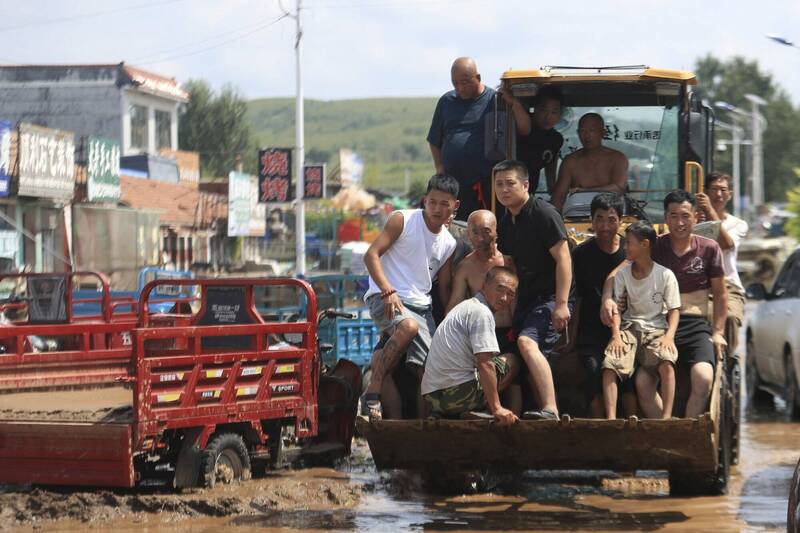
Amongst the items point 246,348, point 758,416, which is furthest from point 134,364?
point 758,416

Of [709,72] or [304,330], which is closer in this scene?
[304,330]

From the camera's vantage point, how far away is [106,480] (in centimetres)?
845

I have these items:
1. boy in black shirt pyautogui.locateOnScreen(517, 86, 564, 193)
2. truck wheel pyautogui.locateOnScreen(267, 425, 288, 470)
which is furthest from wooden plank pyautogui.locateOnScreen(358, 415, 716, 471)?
boy in black shirt pyautogui.locateOnScreen(517, 86, 564, 193)

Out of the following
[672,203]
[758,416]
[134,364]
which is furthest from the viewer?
[758,416]

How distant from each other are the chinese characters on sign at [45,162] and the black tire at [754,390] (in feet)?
62.2

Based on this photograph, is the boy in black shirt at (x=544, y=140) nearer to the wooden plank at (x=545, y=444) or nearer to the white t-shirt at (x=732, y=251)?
the white t-shirt at (x=732, y=251)

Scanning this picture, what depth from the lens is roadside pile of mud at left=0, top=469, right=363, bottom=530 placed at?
324 inches

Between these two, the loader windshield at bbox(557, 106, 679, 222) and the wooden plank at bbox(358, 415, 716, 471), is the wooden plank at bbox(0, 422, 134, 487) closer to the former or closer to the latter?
the wooden plank at bbox(358, 415, 716, 471)

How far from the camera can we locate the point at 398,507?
8.98 metres

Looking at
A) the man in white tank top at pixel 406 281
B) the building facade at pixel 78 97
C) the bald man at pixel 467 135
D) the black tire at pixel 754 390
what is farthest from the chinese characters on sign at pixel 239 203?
the man in white tank top at pixel 406 281

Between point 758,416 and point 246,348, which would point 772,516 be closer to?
point 246,348

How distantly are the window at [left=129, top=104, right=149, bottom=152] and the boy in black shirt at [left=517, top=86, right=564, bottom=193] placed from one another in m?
44.0

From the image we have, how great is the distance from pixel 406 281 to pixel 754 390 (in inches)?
316

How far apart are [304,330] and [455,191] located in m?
1.68
